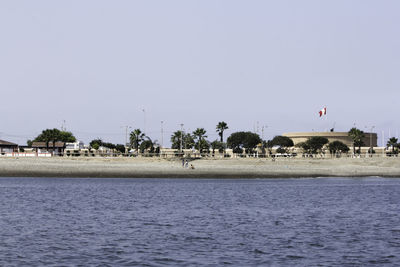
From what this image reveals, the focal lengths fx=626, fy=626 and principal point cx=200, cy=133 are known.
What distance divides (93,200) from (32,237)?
26824 millimetres

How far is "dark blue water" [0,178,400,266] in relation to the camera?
28.0m

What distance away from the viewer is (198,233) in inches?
1426

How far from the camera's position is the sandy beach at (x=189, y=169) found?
118 metres

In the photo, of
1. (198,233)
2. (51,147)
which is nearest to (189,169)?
(51,147)

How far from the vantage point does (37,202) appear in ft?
191

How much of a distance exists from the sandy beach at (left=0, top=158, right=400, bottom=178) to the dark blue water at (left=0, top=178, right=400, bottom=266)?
2364 inches

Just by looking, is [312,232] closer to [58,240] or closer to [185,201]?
[58,240]

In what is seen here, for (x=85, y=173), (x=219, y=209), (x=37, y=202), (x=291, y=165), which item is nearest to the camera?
(x=219, y=209)

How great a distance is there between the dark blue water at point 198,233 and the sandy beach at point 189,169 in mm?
60057

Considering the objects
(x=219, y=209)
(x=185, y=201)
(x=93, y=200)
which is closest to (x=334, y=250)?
(x=219, y=209)

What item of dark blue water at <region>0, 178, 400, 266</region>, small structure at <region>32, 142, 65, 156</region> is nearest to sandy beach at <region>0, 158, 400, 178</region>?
small structure at <region>32, 142, 65, 156</region>

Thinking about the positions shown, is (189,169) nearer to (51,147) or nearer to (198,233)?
(51,147)

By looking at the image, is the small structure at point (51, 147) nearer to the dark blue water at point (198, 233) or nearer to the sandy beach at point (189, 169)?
the sandy beach at point (189, 169)

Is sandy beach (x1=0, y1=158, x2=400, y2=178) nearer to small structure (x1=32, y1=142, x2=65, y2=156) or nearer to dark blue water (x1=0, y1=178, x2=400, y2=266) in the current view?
small structure (x1=32, y1=142, x2=65, y2=156)
